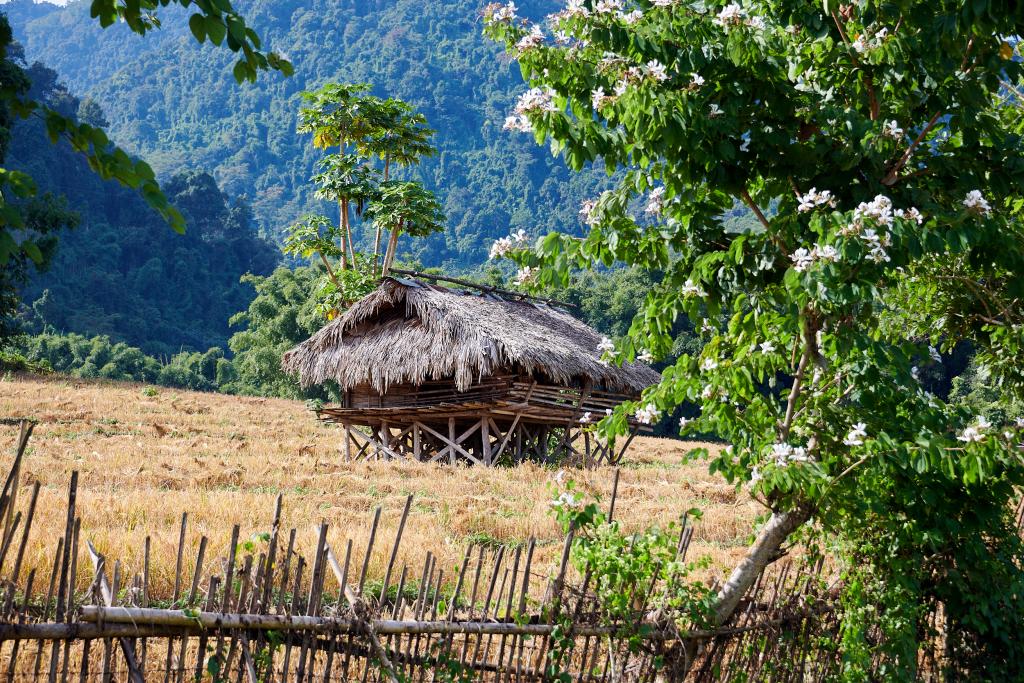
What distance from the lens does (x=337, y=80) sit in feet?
424

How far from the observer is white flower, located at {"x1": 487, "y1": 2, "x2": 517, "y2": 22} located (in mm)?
4625

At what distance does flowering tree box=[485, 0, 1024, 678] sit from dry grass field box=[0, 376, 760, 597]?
2.97 feet

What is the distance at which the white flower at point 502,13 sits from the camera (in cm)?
462

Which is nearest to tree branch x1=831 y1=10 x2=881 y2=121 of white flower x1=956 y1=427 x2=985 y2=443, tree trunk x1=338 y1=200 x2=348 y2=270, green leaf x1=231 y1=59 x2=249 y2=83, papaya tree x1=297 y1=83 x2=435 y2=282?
white flower x1=956 y1=427 x2=985 y2=443

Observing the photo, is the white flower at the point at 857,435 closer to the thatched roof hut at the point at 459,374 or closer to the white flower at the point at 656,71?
the white flower at the point at 656,71

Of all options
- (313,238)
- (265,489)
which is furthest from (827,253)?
(313,238)

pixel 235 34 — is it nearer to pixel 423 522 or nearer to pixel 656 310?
pixel 656 310

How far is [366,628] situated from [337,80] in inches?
5215

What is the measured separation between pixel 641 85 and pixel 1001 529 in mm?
3233

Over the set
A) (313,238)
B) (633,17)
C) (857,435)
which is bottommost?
(857,435)

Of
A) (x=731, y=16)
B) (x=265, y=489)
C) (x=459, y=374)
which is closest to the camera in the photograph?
(x=731, y=16)

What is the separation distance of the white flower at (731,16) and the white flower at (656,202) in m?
0.88

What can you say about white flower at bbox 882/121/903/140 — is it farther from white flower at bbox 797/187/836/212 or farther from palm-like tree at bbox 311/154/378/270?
palm-like tree at bbox 311/154/378/270

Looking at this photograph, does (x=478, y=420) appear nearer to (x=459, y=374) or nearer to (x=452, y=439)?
(x=452, y=439)
